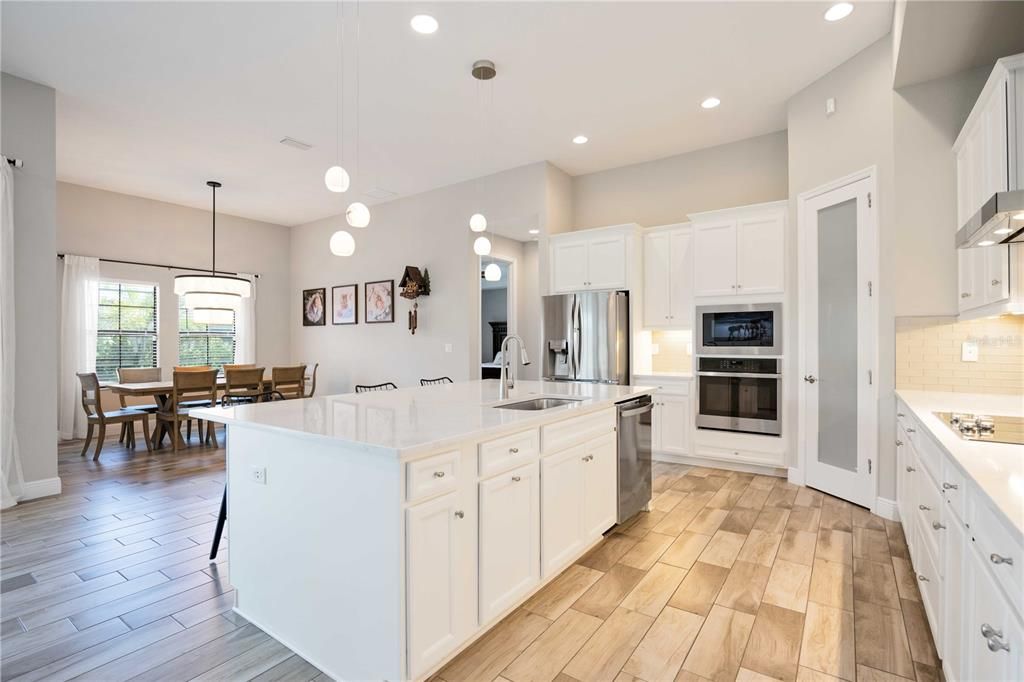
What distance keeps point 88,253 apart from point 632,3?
7.07 meters

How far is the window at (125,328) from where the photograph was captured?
6359 millimetres

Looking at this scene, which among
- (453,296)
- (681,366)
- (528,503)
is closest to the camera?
(528,503)

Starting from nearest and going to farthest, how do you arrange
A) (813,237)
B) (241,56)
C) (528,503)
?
(528,503) < (241,56) < (813,237)

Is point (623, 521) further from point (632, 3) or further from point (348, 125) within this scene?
point (348, 125)

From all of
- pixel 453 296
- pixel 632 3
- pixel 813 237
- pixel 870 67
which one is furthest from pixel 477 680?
pixel 453 296

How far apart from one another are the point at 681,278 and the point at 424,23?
3219 mm

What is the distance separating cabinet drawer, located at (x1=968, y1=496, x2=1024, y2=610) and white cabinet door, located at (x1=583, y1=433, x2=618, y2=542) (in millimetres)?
1640

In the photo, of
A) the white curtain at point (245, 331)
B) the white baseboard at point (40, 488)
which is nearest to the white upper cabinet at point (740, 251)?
the white baseboard at point (40, 488)

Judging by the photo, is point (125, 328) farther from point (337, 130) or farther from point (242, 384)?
point (337, 130)

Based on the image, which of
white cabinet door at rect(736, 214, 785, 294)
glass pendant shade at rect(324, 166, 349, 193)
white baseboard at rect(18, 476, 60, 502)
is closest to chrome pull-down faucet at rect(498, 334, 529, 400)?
glass pendant shade at rect(324, 166, 349, 193)

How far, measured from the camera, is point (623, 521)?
3121 mm

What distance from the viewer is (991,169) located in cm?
229

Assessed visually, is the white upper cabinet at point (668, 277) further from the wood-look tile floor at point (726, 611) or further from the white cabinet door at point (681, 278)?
the wood-look tile floor at point (726, 611)

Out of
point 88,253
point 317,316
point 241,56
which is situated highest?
point 241,56
